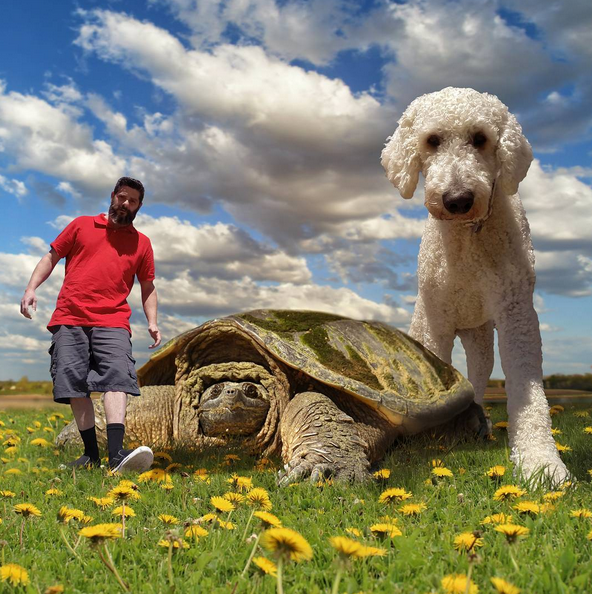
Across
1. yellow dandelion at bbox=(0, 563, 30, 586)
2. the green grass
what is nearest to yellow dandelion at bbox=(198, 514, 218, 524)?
the green grass

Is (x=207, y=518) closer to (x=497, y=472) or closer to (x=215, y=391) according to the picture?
(x=497, y=472)

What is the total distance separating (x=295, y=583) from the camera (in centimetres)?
246

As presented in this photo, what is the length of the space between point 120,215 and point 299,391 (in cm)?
257

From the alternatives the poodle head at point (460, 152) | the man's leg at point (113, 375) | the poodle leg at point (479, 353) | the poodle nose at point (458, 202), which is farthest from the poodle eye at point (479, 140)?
the man's leg at point (113, 375)

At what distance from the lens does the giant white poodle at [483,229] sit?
16.5 feet

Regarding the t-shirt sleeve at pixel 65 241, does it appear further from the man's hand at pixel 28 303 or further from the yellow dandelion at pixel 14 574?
the yellow dandelion at pixel 14 574

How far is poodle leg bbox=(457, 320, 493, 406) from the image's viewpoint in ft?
24.8

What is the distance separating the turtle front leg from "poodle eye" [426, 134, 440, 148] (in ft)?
8.19

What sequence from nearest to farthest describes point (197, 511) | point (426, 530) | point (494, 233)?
point (426, 530) < point (197, 511) < point (494, 233)

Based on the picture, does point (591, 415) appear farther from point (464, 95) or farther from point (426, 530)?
point (426, 530)

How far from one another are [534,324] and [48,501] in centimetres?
451

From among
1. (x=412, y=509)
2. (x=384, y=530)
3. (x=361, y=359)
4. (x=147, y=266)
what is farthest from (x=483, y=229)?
(x=384, y=530)

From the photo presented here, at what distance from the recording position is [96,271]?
586 centimetres

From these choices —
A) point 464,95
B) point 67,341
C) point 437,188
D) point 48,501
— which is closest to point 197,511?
point 48,501
